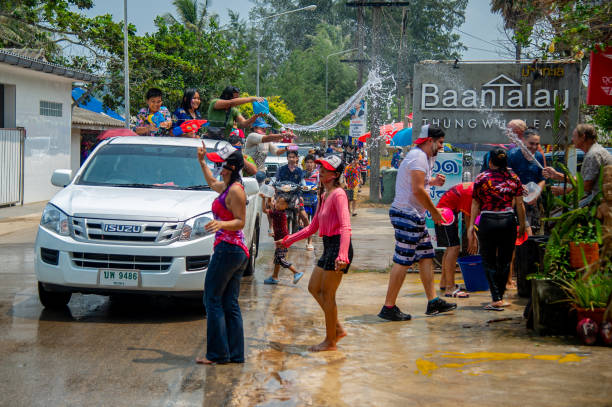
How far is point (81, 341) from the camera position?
22.2 ft

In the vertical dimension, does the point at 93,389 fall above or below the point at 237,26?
below

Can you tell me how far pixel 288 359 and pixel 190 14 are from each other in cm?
4379

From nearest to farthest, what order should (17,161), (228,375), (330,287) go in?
(228,375) < (330,287) < (17,161)

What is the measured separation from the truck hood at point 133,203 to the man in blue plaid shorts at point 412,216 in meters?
2.02

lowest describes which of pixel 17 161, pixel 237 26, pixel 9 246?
pixel 9 246

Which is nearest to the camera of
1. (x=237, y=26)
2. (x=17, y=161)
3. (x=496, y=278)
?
(x=496, y=278)

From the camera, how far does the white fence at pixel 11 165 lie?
2119 cm

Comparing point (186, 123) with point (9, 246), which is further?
point (9, 246)

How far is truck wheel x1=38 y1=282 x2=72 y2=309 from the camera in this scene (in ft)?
25.9

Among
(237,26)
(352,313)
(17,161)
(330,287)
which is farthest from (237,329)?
(237,26)

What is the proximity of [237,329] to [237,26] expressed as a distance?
70.3 meters

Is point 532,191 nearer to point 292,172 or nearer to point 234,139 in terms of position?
point 234,139

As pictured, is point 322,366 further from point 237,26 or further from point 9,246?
point 237,26

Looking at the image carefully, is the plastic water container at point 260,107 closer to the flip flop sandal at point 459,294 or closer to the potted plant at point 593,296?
the flip flop sandal at point 459,294
